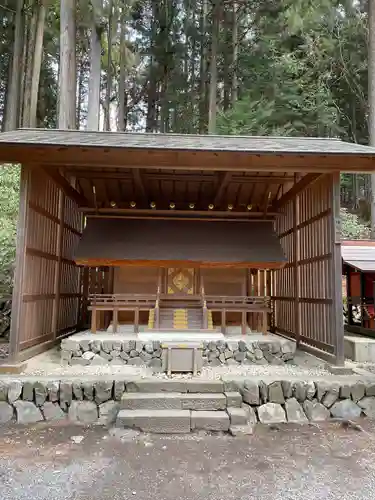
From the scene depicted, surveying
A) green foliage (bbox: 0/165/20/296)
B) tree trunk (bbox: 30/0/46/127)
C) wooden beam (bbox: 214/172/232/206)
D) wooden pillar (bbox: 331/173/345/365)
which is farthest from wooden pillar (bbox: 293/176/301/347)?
tree trunk (bbox: 30/0/46/127)

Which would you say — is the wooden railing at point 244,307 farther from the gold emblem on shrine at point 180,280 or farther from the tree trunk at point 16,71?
the tree trunk at point 16,71

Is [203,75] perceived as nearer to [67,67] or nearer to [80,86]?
[80,86]

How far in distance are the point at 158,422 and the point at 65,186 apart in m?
4.99

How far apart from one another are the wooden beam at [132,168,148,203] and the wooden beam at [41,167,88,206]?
4.45 feet

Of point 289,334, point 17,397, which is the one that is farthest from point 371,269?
point 17,397

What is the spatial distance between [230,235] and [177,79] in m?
14.2

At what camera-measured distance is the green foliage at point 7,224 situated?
9430 mm

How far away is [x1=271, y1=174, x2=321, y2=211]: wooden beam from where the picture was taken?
6.71m

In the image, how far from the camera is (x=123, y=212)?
852 cm

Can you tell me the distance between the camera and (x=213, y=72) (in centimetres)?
1596

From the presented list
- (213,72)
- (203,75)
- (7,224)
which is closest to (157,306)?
(7,224)

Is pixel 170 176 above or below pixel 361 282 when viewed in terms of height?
above

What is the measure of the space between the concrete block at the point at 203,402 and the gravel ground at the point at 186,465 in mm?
377

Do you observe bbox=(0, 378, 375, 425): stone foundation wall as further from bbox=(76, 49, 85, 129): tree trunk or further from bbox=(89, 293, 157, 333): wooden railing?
bbox=(76, 49, 85, 129): tree trunk
